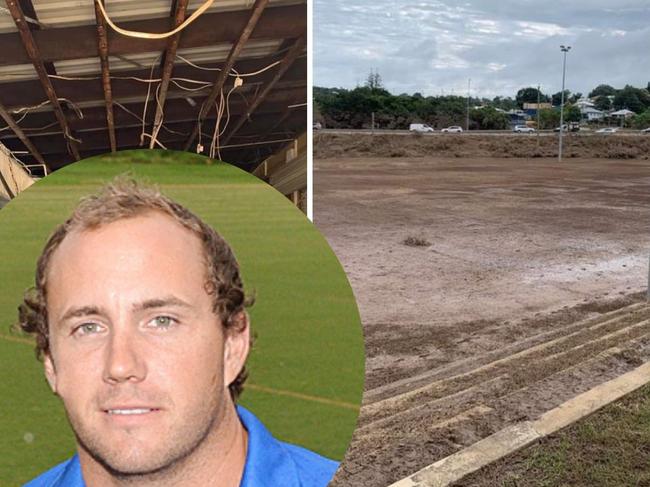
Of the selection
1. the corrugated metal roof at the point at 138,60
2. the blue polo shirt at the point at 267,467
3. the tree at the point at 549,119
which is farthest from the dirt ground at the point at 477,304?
the tree at the point at 549,119

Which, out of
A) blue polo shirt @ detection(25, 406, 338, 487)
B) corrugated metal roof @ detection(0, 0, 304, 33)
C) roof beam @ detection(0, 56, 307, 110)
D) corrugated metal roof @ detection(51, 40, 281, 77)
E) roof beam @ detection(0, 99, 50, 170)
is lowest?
blue polo shirt @ detection(25, 406, 338, 487)

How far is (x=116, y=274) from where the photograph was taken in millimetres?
1062

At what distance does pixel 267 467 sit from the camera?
1.24 meters

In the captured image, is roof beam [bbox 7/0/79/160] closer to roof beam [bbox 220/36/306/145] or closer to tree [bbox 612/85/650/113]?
roof beam [bbox 220/36/306/145]

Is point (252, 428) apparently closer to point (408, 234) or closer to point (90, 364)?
point (90, 364)

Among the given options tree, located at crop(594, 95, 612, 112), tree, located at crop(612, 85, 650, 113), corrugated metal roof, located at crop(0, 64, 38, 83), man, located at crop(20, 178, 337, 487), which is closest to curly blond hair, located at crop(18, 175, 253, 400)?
man, located at crop(20, 178, 337, 487)

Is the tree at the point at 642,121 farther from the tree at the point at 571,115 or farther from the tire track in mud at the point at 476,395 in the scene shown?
the tire track in mud at the point at 476,395

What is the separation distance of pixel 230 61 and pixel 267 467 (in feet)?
2.39

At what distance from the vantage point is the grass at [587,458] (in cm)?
402

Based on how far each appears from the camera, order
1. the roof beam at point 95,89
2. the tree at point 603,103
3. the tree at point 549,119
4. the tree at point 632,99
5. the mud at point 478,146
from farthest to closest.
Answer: the tree at point 603,103 → the tree at point 632,99 → the tree at point 549,119 → the mud at point 478,146 → the roof beam at point 95,89

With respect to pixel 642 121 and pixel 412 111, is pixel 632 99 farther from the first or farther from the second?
pixel 412 111

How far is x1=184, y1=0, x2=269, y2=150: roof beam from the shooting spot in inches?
54.6

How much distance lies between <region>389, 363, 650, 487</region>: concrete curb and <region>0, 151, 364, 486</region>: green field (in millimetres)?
2643

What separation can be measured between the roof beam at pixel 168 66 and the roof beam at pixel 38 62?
0.52 ft
